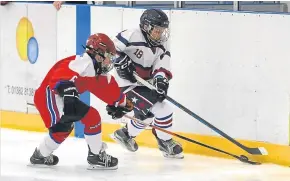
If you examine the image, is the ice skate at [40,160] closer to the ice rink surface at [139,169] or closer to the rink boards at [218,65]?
the ice rink surface at [139,169]

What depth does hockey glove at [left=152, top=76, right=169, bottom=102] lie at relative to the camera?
191 inches

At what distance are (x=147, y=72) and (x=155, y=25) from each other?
1.17 feet

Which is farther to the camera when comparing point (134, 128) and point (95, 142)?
point (134, 128)

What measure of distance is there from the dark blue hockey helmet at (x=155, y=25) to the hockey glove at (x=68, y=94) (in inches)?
27.0

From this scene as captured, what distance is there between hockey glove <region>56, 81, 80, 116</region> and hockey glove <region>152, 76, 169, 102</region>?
60 centimetres

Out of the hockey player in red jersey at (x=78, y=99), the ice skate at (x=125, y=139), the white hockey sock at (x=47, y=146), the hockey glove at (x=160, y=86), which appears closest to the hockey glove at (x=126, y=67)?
the hockey glove at (x=160, y=86)

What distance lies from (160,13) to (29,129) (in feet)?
5.90

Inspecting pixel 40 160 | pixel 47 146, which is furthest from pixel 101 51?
pixel 40 160

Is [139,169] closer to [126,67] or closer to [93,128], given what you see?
[93,128]

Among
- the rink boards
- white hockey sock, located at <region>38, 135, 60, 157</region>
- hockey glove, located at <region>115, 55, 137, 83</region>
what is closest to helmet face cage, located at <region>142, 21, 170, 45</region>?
hockey glove, located at <region>115, 55, 137, 83</region>

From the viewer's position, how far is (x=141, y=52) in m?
4.97

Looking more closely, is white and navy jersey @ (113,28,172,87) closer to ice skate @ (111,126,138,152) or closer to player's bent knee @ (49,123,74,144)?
ice skate @ (111,126,138,152)

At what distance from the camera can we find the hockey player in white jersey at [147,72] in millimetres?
4883

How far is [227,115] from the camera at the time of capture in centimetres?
504
